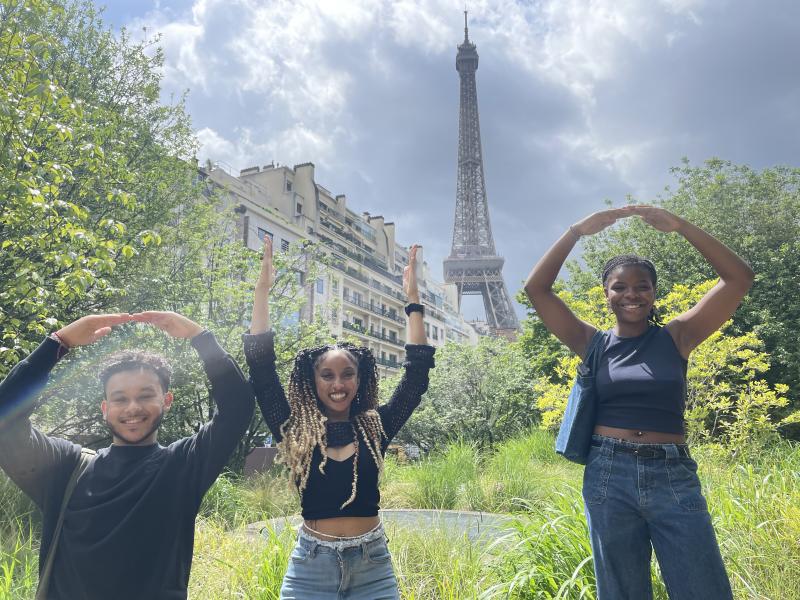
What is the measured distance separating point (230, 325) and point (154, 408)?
10924mm

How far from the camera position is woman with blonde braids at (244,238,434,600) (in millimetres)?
2139

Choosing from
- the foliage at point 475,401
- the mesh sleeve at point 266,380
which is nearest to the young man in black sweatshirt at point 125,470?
the mesh sleeve at point 266,380

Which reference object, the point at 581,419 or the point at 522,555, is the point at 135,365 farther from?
the point at 522,555

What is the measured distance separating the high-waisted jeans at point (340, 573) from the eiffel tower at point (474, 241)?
54.7 m

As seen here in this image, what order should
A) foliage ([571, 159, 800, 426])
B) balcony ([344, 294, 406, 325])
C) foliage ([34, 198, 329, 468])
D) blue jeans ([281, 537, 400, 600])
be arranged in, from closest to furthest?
blue jeans ([281, 537, 400, 600]) → foliage ([34, 198, 329, 468]) → foliage ([571, 159, 800, 426]) → balcony ([344, 294, 406, 325])

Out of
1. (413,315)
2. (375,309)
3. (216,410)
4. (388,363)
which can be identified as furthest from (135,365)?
(388,363)

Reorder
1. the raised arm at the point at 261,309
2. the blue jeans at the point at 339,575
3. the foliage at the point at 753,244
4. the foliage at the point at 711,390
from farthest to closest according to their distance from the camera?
the foliage at the point at 753,244 → the foliage at the point at 711,390 → the raised arm at the point at 261,309 → the blue jeans at the point at 339,575

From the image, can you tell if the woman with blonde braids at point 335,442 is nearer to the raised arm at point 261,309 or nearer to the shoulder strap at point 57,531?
the raised arm at point 261,309

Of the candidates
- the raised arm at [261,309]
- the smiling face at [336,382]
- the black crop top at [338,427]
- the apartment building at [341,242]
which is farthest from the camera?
the apartment building at [341,242]

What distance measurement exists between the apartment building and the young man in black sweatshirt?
2699 cm

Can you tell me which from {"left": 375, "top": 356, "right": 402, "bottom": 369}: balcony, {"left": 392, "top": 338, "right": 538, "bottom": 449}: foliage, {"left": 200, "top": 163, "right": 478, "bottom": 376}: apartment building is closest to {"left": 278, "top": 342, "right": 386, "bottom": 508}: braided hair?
{"left": 392, "top": 338, "right": 538, "bottom": 449}: foliage

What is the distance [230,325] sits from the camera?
505 inches

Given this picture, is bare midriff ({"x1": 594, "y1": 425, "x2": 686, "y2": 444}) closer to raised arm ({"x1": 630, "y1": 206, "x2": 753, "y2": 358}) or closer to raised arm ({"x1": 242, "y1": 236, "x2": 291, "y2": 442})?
raised arm ({"x1": 630, "y1": 206, "x2": 753, "y2": 358})

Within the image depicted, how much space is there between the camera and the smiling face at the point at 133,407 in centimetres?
217
